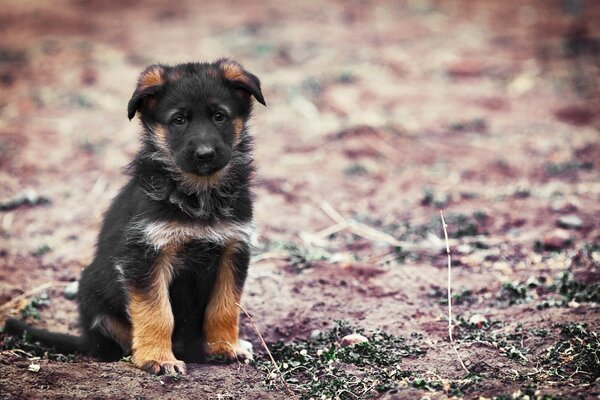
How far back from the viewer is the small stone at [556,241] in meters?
6.32

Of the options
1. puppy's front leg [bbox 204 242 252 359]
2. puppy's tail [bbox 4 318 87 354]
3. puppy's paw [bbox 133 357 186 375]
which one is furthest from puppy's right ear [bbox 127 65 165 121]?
puppy's tail [bbox 4 318 87 354]

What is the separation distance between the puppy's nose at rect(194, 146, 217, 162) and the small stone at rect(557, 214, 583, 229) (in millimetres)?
3858

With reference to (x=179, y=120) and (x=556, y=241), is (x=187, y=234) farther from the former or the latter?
(x=556, y=241)

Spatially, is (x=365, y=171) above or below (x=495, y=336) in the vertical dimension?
below

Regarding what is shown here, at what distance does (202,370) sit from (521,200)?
180 inches

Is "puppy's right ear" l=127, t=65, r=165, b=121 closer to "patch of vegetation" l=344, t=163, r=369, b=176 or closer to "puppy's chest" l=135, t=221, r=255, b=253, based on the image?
"puppy's chest" l=135, t=221, r=255, b=253

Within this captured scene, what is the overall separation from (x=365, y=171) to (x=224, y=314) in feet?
14.7

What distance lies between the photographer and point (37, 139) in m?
9.84

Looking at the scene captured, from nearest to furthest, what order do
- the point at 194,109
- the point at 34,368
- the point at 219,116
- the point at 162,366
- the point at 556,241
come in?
the point at 34,368, the point at 162,366, the point at 194,109, the point at 219,116, the point at 556,241

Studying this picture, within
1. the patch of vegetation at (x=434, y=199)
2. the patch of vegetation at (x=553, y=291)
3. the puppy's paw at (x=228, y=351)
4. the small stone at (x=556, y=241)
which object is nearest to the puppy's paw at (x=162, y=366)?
the puppy's paw at (x=228, y=351)

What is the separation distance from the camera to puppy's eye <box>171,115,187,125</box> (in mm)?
4543

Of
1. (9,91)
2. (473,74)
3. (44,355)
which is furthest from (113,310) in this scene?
(473,74)

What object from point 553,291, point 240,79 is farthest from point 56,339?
point 553,291

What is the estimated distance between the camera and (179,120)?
4.55 m
